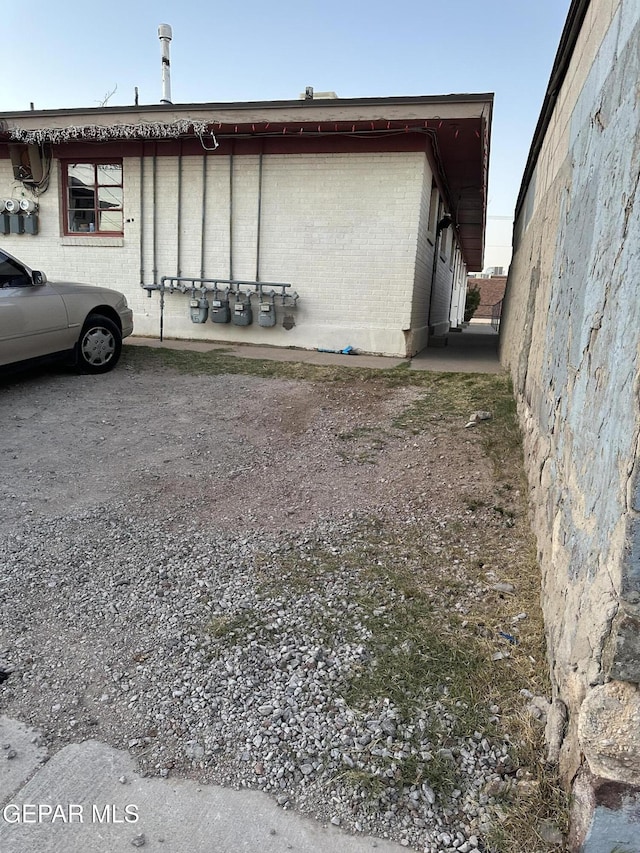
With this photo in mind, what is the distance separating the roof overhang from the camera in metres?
8.67

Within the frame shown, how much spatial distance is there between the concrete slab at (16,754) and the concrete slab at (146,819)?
4cm

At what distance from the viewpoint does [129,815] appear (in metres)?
1.83

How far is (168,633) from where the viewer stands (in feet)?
8.77

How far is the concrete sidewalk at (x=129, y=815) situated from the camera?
1741 millimetres

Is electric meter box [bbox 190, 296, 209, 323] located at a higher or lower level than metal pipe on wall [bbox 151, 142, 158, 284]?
lower

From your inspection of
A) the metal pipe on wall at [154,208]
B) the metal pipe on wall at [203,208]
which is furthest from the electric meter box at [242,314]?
the metal pipe on wall at [154,208]

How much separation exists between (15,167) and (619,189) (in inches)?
490

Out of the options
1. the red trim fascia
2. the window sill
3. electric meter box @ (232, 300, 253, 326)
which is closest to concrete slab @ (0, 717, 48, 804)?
electric meter box @ (232, 300, 253, 326)

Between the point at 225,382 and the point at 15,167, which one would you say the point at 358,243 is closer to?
the point at 225,382

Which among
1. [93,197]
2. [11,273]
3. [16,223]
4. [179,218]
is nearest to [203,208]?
[179,218]

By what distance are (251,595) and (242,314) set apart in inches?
318

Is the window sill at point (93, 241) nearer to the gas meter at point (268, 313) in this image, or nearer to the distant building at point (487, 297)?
the gas meter at point (268, 313)

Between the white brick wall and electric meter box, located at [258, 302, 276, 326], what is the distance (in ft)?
0.86

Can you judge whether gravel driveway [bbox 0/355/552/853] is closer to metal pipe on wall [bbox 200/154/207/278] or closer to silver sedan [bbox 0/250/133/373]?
silver sedan [bbox 0/250/133/373]
